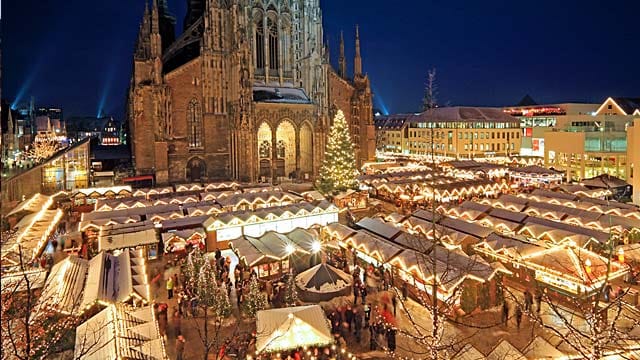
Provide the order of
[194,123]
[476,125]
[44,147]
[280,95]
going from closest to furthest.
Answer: [194,123] → [280,95] → [44,147] → [476,125]

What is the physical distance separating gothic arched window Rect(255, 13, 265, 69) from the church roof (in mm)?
2963

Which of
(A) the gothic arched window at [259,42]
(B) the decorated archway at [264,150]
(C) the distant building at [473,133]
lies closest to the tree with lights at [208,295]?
(B) the decorated archway at [264,150]

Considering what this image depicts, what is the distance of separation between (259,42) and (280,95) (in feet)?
21.5

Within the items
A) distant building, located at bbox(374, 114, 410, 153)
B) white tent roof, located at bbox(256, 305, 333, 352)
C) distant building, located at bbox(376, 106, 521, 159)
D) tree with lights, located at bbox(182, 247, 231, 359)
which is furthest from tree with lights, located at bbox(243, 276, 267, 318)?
distant building, located at bbox(374, 114, 410, 153)

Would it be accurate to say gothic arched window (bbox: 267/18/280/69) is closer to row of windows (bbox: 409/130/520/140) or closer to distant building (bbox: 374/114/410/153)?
row of windows (bbox: 409/130/520/140)

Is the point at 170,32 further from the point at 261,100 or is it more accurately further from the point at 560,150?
the point at 560,150

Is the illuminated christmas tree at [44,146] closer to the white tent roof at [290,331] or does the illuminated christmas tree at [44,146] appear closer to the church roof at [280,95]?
the church roof at [280,95]

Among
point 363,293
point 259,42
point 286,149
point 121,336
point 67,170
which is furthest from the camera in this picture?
point 286,149

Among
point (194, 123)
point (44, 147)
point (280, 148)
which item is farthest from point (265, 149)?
point (44, 147)

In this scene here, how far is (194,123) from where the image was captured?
4134cm

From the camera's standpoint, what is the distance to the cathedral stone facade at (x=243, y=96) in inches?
1544

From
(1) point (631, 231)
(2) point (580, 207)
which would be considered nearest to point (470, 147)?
(2) point (580, 207)

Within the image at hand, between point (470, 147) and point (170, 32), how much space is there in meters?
47.3

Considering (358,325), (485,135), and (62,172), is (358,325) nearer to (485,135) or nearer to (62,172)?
(62,172)
